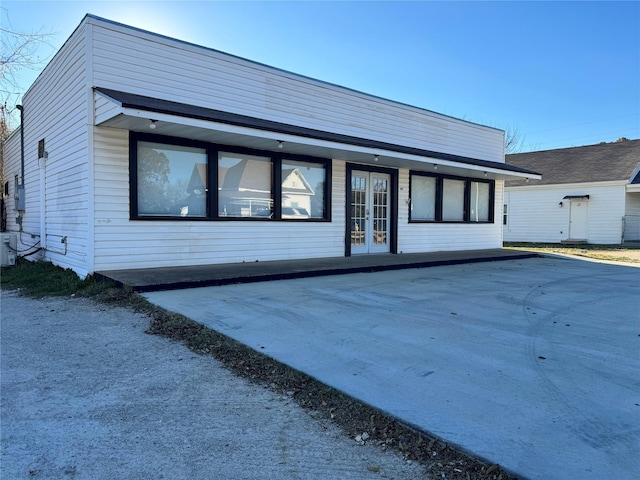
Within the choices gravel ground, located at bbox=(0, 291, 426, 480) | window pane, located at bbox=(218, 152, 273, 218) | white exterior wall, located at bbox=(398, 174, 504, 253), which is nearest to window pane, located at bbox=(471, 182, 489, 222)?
white exterior wall, located at bbox=(398, 174, 504, 253)

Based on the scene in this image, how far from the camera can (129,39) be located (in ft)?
24.3

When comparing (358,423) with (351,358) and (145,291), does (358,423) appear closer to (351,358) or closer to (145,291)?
(351,358)

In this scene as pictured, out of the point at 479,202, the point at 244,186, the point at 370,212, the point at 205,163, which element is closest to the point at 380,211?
the point at 370,212

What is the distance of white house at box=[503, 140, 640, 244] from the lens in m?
20.2

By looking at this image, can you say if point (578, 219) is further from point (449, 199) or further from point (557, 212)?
point (449, 199)

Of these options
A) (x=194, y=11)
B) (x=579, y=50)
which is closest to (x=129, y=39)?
(x=194, y=11)

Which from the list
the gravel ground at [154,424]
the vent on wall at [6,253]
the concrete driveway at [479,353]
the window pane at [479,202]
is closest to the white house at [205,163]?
the vent on wall at [6,253]

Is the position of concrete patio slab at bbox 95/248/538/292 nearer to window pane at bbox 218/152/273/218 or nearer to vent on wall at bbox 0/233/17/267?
window pane at bbox 218/152/273/218

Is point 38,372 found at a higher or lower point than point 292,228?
lower

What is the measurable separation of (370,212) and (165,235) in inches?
223

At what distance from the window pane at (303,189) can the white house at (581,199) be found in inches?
657

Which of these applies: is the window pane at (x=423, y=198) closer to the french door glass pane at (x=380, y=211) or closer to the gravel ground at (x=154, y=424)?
the french door glass pane at (x=380, y=211)

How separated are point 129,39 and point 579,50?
15.1 metres

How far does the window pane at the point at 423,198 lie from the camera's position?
12.5m
